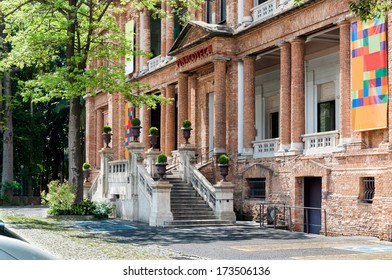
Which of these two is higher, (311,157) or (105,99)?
(105,99)

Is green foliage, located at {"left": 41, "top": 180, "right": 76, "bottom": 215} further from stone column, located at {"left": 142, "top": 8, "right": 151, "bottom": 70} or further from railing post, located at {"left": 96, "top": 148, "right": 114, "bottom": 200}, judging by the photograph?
stone column, located at {"left": 142, "top": 8, "right": 151, "bottom": 70}

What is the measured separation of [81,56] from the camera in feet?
83.9

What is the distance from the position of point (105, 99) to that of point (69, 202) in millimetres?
20341

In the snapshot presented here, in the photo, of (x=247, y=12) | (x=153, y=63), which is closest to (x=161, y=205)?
(x=247, y=12)

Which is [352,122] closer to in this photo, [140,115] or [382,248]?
[382,248]

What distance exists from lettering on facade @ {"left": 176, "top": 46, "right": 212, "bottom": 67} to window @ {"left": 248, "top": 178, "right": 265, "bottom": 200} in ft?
20.9

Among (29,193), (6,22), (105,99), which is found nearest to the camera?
(6,22)

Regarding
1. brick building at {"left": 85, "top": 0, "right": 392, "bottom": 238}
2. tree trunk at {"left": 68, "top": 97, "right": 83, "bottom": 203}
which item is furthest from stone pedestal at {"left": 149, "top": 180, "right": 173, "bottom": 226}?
tree trunk at {"left": 68, "top": 97, "right": 83, "bottom": 203}

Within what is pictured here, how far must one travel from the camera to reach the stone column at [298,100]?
23844 millimetres

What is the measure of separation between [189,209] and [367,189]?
7.26 metres

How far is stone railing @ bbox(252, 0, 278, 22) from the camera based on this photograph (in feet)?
85.4

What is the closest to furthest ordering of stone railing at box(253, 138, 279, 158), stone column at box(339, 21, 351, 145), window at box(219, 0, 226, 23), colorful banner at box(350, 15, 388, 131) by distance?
colorful banner at box(350, 15, 388, 131) < stone column at box(339, 21, 351, 145) < stone railing at box(253, 138, 279, 158) < window at box(219, 0, 226, 23)

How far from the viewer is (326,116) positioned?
90.4 feet

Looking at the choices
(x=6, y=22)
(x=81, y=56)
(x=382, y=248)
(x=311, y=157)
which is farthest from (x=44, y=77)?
(x=382, y=248)
